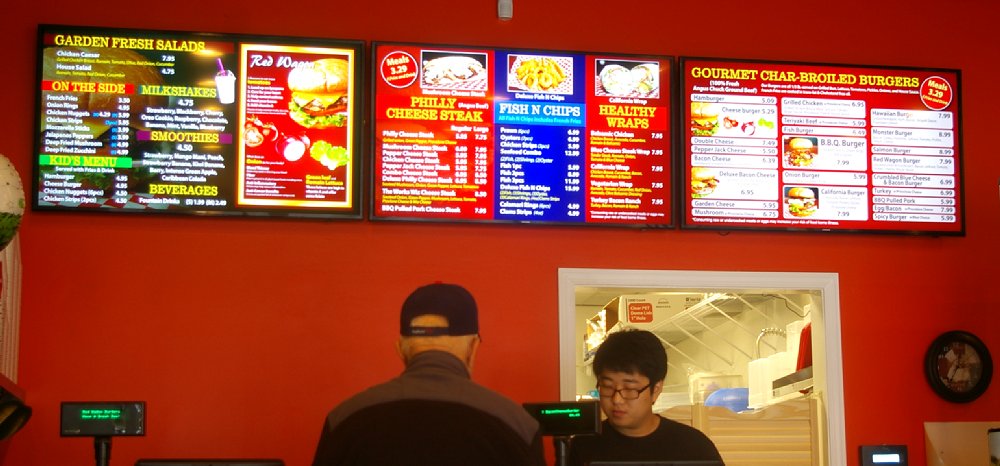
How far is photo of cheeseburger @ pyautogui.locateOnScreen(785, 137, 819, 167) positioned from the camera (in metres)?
4.87

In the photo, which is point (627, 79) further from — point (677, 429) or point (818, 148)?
point (677, 429)

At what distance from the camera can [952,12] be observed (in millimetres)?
5250

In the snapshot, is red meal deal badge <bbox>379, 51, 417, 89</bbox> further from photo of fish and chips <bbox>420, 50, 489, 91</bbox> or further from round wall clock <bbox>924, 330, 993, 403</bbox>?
round wall clock <bbox>924, 330, 993, 403</bbox>

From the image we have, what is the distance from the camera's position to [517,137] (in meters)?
4.68

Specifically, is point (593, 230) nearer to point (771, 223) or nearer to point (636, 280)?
point (636, 280)

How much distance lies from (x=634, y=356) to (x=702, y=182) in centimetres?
121

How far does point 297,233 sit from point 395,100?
66 centimetres

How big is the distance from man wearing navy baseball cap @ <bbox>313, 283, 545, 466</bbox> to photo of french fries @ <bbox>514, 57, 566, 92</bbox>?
7.24 ft

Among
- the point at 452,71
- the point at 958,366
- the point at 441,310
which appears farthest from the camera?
the point at 958,366

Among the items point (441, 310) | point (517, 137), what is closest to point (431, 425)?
point (441, 310)

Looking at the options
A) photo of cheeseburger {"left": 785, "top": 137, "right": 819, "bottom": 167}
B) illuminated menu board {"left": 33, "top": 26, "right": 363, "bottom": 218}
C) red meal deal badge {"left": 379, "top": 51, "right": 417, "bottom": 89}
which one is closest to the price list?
illuminated menu board {"left": 33, "top": 26, "right": 363, "bottom": 218}

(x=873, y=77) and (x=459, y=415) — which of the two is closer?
(x=459, y=415)

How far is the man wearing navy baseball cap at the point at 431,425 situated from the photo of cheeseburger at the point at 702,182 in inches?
89.8

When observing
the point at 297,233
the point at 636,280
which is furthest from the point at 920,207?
the point at 297,233
